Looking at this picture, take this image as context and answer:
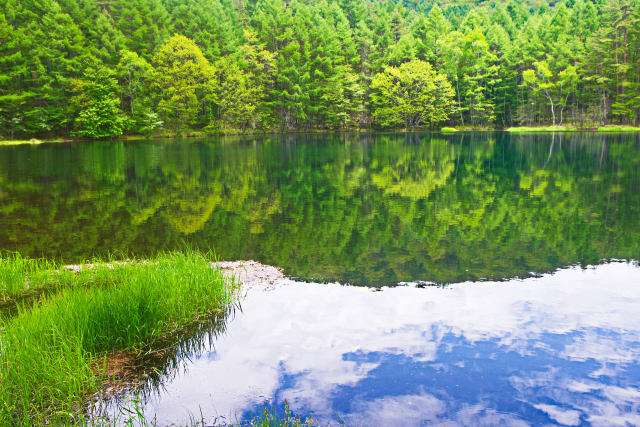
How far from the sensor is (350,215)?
621 inches

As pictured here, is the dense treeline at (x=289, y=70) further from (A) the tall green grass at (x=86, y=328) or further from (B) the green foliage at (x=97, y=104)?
(A) the tall green grass at (x=86, y=328)

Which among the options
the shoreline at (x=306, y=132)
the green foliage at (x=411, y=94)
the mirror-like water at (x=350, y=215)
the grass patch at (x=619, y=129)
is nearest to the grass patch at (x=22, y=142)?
the shoreline at (x=306, y=132)

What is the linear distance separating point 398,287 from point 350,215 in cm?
705

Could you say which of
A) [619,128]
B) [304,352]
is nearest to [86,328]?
[304,352]

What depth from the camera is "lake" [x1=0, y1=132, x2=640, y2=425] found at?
522 centimetres

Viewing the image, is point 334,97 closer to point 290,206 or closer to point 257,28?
point 257,28

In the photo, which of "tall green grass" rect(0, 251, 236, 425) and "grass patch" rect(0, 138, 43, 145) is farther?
"grass patch" rect(0, 138, 43, 145)

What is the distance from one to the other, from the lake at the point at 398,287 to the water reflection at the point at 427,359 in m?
0.03

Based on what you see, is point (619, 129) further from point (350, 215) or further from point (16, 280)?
point (16, 280)

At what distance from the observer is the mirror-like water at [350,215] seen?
1095 centimetres

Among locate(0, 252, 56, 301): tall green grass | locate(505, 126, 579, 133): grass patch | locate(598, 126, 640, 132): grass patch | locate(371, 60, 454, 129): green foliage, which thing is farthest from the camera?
locate(371, 60, 454, 129): green foliage

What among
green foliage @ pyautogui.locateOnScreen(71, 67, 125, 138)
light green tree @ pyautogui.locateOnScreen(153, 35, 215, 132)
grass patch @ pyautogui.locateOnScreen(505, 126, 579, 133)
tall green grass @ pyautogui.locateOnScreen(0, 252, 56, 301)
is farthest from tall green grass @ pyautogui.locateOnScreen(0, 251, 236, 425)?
grass patch @ pyautogui.locateOnScreen(505, 126, 579, 133)

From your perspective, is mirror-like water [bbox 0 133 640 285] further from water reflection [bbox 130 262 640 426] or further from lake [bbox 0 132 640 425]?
water reflection [bbox 130 262 640 426]

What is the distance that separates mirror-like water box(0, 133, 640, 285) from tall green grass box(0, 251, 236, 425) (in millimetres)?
3047
